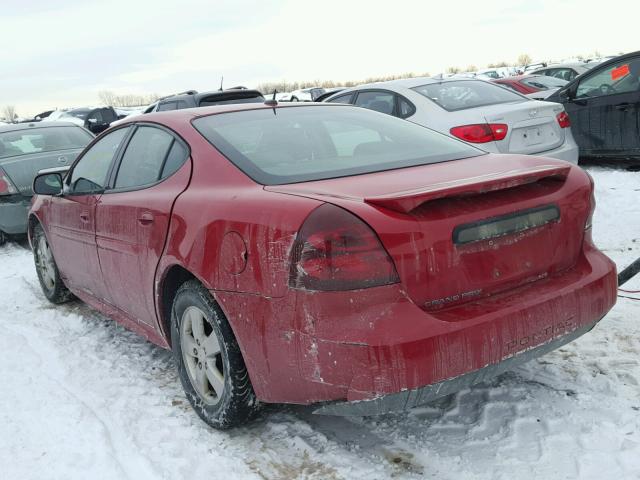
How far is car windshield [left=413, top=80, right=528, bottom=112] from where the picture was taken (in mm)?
7098

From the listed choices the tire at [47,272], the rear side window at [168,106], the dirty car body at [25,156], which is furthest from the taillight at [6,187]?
the rear side window at [168,106]

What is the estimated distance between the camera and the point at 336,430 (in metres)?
2.98

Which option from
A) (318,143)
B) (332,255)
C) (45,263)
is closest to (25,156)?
(45,263)

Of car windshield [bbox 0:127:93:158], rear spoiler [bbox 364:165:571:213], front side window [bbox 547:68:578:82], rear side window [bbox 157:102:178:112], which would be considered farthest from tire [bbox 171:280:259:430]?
front side window [bbox 547:68:578:82]

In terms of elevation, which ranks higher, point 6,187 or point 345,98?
point 345,98

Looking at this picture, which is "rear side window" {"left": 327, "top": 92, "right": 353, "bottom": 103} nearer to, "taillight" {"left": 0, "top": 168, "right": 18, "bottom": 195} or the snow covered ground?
"taillight" {"left": 0, "top": 168, "right": 18, "bottom": 195}

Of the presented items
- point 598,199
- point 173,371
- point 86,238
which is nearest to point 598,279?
point 173,371

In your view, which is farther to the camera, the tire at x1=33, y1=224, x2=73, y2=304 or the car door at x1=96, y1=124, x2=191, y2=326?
the tire at x1=33, y1=224, x2=73, y2=304

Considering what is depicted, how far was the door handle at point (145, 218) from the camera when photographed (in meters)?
3.31

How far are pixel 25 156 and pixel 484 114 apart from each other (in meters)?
5.58

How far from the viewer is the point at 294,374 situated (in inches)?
98.5

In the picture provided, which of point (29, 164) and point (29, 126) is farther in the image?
point (29, 126)

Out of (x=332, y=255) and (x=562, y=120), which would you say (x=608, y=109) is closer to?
(x=562, y=120)

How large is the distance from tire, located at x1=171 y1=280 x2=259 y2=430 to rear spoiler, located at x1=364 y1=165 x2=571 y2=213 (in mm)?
918
